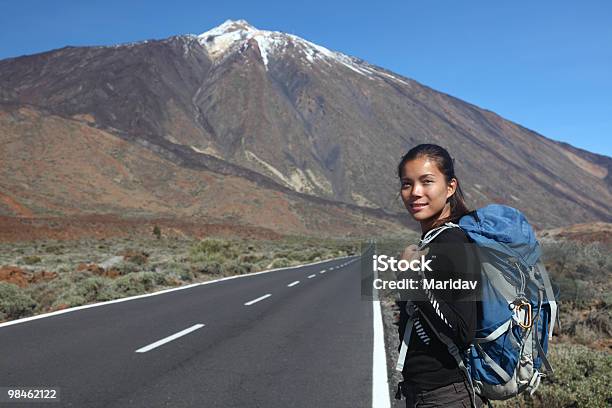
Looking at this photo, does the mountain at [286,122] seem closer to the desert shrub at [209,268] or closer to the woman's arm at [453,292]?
the desert shrub at [209,268]

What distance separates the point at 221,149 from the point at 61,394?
11612 centimetres

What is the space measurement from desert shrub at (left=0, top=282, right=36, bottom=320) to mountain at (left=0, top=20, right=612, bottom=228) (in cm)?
6850

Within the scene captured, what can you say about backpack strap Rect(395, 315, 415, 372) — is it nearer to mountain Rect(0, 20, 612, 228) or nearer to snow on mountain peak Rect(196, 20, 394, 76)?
mountain Rect(0, 20, 612, 228)

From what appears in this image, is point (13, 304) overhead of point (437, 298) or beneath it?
overhead

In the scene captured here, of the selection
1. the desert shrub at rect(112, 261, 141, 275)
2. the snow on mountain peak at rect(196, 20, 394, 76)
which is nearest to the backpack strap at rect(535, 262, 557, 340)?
the desert shrub at rect(112, 261, 141, 275)

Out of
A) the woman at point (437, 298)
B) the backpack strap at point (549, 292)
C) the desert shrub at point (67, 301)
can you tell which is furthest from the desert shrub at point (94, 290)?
the backpack strap at point (549, 292)

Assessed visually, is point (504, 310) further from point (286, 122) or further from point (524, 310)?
point (286, 122)

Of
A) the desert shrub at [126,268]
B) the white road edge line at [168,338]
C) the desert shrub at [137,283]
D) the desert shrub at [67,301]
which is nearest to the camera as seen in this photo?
the white road edge line at [168,338]

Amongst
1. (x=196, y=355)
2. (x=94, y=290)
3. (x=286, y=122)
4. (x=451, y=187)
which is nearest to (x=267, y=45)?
(x=286, y=122)

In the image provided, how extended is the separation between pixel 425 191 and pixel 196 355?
550 centimetres

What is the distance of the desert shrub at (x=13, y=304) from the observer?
35.5ft

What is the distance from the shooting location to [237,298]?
1355 centimetres

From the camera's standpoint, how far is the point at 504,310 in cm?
195

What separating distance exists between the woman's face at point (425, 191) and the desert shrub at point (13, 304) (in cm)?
1090
